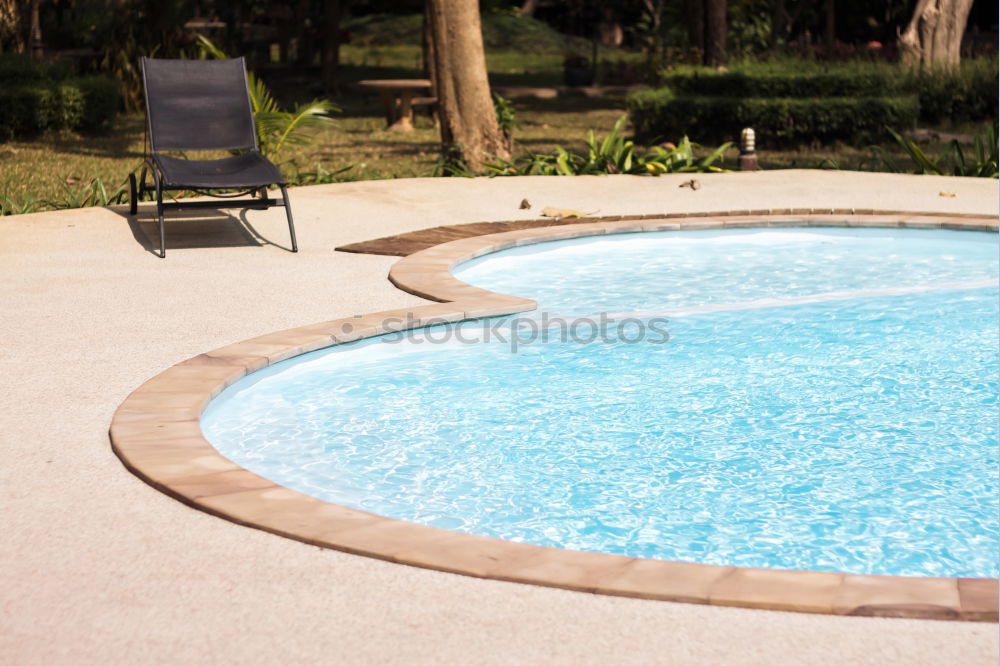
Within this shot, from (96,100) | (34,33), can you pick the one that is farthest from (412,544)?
(34,33)

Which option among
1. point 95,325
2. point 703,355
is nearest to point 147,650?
point 95,325

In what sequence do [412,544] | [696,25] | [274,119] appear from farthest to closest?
1. [696,25]
2. [274,119]
3. [412,544]

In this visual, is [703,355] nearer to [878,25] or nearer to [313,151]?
[313,151]

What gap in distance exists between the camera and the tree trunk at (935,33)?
65.4ft

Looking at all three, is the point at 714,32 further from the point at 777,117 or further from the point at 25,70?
the point at 25,70

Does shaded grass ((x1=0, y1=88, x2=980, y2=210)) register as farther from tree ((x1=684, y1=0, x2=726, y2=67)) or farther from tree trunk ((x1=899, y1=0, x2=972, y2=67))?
tree trunk ((x1=899, y1=0, x2=972, y2=67))

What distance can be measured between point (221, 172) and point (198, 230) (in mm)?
759

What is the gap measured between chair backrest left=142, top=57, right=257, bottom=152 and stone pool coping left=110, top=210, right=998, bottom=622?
4.25m

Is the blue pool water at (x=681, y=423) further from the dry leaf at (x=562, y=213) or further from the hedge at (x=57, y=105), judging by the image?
the hedge at (x=57, y=105)

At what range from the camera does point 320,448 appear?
5449 millimetres

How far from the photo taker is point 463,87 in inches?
535

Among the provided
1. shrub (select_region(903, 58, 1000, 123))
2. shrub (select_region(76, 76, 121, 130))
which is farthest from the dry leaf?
shrub (select_region(76, 76, 121, 130))

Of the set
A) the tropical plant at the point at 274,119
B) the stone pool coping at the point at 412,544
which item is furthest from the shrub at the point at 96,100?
the stone pool coping at the point at 412,544

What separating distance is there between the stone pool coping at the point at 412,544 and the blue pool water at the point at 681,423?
248mm
